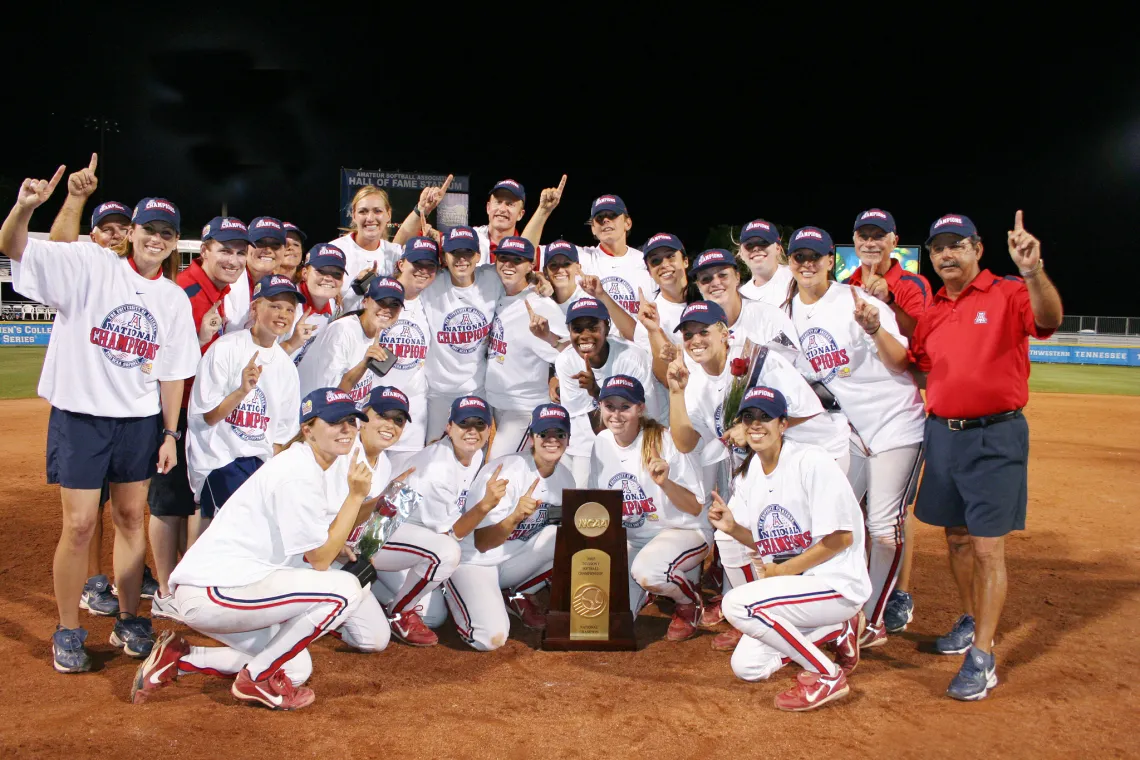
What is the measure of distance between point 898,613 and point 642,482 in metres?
1.89

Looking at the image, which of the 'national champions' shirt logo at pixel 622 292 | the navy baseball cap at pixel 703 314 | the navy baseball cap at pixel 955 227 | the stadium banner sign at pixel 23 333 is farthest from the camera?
the stadium banner sign at pixel 23 333

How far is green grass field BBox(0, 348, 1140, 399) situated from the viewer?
1677 cm

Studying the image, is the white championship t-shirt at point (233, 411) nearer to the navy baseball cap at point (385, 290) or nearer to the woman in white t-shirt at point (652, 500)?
the navy baseball cap at point (385, 290)

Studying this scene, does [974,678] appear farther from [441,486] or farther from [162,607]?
[162,607]

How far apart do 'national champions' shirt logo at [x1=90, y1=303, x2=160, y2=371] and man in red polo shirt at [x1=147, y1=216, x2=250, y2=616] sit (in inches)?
26.7

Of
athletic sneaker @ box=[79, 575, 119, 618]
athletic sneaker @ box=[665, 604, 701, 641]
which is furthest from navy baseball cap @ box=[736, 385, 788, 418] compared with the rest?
athletic sneaker @ box=[79, 575, 119, 618]

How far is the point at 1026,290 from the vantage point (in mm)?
4637

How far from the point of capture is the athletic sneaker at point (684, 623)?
534cm

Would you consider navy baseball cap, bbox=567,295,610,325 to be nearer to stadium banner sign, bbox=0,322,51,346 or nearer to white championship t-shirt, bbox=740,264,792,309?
white championship t-shirt, bbox=740,264,792,309

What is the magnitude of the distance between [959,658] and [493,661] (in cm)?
276

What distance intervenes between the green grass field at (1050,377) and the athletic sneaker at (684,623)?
1450 cm

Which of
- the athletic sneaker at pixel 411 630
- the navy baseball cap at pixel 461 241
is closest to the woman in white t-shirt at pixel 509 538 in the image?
the athletic sneaker at pixel 411 630

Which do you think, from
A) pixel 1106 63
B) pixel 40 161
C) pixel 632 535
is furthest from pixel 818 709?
pixel 40 161

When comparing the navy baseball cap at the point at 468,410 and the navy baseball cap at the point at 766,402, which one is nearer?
the navy baseball cap at the point at 766,402
